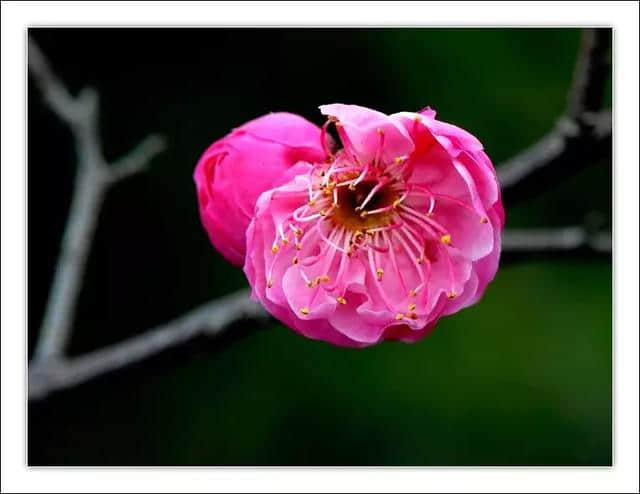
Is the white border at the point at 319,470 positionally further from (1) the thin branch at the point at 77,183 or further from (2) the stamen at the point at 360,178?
(2) the stamen at the point at 360,178

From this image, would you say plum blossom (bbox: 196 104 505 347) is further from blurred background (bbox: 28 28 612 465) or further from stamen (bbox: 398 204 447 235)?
blurred background (bbox: 28 28 612 465)

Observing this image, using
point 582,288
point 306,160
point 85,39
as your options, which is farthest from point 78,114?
point 582,288

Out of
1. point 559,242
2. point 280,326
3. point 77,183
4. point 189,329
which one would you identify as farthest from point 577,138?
point 77,183

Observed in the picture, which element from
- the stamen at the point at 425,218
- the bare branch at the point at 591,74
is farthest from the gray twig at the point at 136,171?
the stamen at the point at 425,218

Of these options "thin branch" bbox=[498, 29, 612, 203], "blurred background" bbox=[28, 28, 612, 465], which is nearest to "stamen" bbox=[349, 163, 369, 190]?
"thin branch" bbox=[498, 29, 612, 203]

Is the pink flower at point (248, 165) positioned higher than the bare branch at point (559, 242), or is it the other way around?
the pink flower at point (248, 165)

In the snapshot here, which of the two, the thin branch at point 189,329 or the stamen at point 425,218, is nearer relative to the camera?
the stamen at point 425,218

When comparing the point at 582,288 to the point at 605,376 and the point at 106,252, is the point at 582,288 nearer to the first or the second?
the point at 605,376
